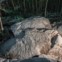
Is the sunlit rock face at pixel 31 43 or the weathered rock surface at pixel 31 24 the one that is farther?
the weathered rock surface at pixel 31 24

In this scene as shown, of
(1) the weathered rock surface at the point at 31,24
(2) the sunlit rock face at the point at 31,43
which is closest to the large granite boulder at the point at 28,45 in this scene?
(2) the sunlit rock face at the point at 31,43

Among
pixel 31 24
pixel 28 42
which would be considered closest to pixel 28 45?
pixel 28 42

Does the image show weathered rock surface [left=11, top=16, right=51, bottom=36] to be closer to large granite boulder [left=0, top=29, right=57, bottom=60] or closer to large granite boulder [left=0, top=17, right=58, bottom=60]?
large granite boulder [left=0, top=17, right=58, bottom=60]

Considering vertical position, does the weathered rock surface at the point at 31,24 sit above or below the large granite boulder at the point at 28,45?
above

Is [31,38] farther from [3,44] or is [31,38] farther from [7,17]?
[7,17]

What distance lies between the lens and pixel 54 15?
6.06m

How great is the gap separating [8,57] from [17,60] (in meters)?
0.29

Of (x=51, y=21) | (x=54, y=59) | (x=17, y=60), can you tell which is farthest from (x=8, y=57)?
(x=51, y=21)

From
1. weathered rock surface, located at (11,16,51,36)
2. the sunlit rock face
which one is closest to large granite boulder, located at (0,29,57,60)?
the sunlit rock face

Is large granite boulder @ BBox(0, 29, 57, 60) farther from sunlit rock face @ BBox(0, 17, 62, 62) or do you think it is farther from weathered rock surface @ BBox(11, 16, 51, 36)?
weathered rock surface @ BBox(11, 16, 51, 36)

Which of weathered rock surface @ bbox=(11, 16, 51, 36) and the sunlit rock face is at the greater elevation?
weathered rock surface @ bbox=(11, 16, 51, 36)

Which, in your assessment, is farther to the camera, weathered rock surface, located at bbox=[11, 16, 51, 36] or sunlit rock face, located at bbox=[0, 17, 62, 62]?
weathered rock surface, located at bbox=[11, 16, 51, 36]

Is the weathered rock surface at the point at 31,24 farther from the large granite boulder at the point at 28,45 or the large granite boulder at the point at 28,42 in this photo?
the large granite boulder at the point at 28,45

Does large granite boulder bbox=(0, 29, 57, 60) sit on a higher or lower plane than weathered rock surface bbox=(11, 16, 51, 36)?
lower
